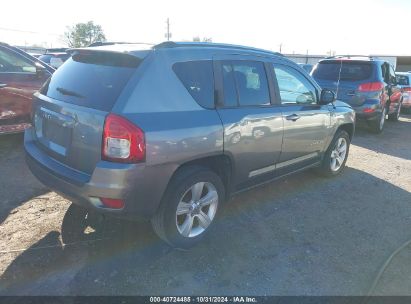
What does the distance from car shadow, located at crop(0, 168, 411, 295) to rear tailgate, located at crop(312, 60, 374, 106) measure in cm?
425

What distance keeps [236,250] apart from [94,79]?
1987mm

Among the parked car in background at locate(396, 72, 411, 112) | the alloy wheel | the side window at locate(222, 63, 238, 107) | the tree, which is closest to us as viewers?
the alloy wheel

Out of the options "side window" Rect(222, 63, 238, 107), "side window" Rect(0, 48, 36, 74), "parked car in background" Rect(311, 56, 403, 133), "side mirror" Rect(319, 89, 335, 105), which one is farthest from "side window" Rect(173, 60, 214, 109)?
"parked car in background" Rect(311, 56, 403, 133)

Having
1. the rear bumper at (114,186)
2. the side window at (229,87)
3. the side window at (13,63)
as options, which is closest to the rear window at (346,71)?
the side window at (229,87)

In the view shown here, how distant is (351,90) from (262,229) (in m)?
5.56

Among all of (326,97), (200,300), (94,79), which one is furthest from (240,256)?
(326,97)

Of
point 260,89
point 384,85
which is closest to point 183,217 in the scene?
point 260,89

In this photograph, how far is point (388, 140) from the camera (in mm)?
8773

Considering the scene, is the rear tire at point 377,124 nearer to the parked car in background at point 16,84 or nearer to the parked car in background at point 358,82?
the parked car in background at point 358,82

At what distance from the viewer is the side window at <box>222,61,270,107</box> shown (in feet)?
11.5

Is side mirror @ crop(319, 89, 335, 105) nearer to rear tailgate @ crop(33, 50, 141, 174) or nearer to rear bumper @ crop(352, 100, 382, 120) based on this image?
rear tailgate @ crop(33, 50, 141, 174)

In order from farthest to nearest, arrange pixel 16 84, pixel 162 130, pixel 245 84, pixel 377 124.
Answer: pixel 377 124 → pixel 16 84 → pixel 245 84 → pixel 162 130

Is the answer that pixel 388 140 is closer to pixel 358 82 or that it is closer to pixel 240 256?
pixel 358 82

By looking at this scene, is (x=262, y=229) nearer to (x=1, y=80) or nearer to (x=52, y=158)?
(x=52, y=158)
